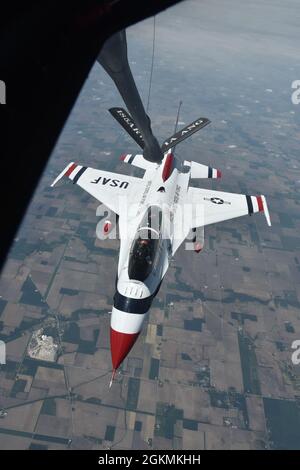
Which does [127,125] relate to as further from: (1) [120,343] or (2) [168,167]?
(1) [120,343]

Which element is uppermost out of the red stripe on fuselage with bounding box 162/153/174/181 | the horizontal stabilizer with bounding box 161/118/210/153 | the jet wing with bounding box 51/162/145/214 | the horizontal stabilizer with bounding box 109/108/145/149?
the horizontal stabilizer with bounding box 109/108/145/149

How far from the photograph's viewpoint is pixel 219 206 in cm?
2511

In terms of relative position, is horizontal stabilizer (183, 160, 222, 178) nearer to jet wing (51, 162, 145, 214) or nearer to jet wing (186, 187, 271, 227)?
jet wing (186, 187, 271, 227)

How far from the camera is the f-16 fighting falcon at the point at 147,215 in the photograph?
558 inches

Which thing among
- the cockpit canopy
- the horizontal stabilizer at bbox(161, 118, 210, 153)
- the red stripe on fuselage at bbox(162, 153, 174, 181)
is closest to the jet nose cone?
the cockpit canopy

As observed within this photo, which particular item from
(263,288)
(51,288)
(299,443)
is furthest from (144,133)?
(263,288)

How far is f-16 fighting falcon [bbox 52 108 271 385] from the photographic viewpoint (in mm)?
14172

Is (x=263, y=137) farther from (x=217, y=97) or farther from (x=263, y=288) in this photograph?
(x=263, y=288)

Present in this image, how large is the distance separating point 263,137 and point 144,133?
8320cm

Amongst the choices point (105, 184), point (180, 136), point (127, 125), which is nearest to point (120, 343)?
point (105, 184)

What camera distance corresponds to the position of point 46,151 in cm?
478

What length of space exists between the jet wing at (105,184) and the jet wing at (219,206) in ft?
15.9

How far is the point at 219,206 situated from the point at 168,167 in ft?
17.6

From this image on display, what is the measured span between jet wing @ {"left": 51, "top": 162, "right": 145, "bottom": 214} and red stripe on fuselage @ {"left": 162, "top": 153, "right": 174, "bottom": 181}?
1929mm
